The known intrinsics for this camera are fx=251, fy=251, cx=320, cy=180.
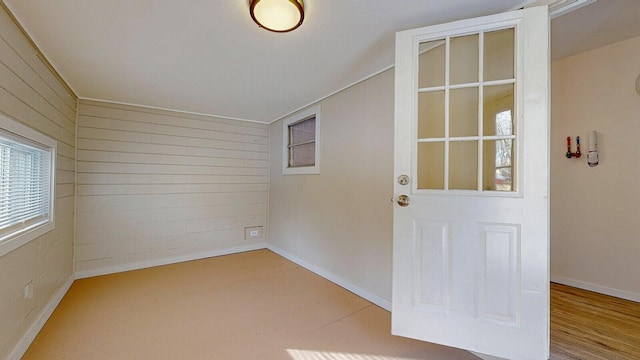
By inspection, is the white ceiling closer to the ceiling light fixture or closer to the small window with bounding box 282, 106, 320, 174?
the ceiling light fixture

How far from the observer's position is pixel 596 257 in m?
2.53

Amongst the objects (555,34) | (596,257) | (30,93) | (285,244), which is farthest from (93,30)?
(596,257)

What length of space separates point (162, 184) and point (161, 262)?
3.63 feet

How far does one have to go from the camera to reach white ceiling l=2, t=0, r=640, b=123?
5.08ft

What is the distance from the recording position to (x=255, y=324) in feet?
6.89

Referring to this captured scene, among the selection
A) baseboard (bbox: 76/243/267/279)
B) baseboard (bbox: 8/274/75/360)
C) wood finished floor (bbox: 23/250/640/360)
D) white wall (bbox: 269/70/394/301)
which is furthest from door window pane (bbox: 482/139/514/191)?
baseboard (bbox: 76/243/267/279)

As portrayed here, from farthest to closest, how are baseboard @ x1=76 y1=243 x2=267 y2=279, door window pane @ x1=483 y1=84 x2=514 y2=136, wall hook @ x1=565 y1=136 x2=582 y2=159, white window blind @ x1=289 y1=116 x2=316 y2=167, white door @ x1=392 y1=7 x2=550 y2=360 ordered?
white window blind @ x1=289 y1=116 x2=316 y2=167, baseboard @ x1=76 y1=243 x2=267 y2=279, wall hook @ x1=565 y1=136 x2=582 y2=159, door window pane @ x1=483 y1=84 x2=514 y2=136, white door @ x1=392 y1=7 x2=550 y2=360

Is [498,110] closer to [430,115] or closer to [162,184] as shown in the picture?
[430,115]

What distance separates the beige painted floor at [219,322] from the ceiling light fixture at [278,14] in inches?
86.8

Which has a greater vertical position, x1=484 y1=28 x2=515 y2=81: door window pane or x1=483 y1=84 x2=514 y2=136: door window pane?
x1=484 y1=28 x2=515 y2=81: door window pane

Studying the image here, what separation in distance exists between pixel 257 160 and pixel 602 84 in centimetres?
437

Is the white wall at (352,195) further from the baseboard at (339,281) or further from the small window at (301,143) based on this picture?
the small window at (301,143)

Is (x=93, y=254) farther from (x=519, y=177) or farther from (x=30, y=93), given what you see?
(x=519, y=177)

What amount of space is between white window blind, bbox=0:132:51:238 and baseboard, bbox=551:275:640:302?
4.82 m
